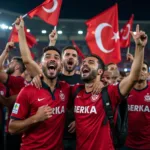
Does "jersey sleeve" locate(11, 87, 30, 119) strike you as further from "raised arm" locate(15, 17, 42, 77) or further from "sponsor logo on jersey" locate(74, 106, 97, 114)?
"raised arm" locate(15, 17, 42, 77)

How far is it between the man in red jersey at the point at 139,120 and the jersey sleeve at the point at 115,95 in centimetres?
152

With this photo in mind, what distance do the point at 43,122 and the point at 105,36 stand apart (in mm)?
3764

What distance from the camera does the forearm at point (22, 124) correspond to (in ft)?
8.89

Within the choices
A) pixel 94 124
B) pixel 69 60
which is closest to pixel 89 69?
pixel 94 124

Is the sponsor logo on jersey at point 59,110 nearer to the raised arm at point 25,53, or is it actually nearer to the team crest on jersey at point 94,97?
the team crest on jersey at point 94,97

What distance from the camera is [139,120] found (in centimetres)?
426

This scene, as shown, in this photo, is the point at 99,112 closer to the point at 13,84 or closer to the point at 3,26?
the point at 13,84

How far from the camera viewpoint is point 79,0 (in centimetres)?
3098

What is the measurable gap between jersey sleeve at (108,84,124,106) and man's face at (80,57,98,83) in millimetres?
292

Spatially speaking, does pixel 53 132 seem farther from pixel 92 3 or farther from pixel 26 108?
pixel 92 3

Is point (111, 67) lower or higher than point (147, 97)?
higher

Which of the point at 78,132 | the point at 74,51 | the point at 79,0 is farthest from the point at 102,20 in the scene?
the point at 79,0

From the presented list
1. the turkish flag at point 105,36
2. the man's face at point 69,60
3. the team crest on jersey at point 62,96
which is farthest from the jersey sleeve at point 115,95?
the turkish flag at point 105,36

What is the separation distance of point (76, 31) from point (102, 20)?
22590 millimetres
